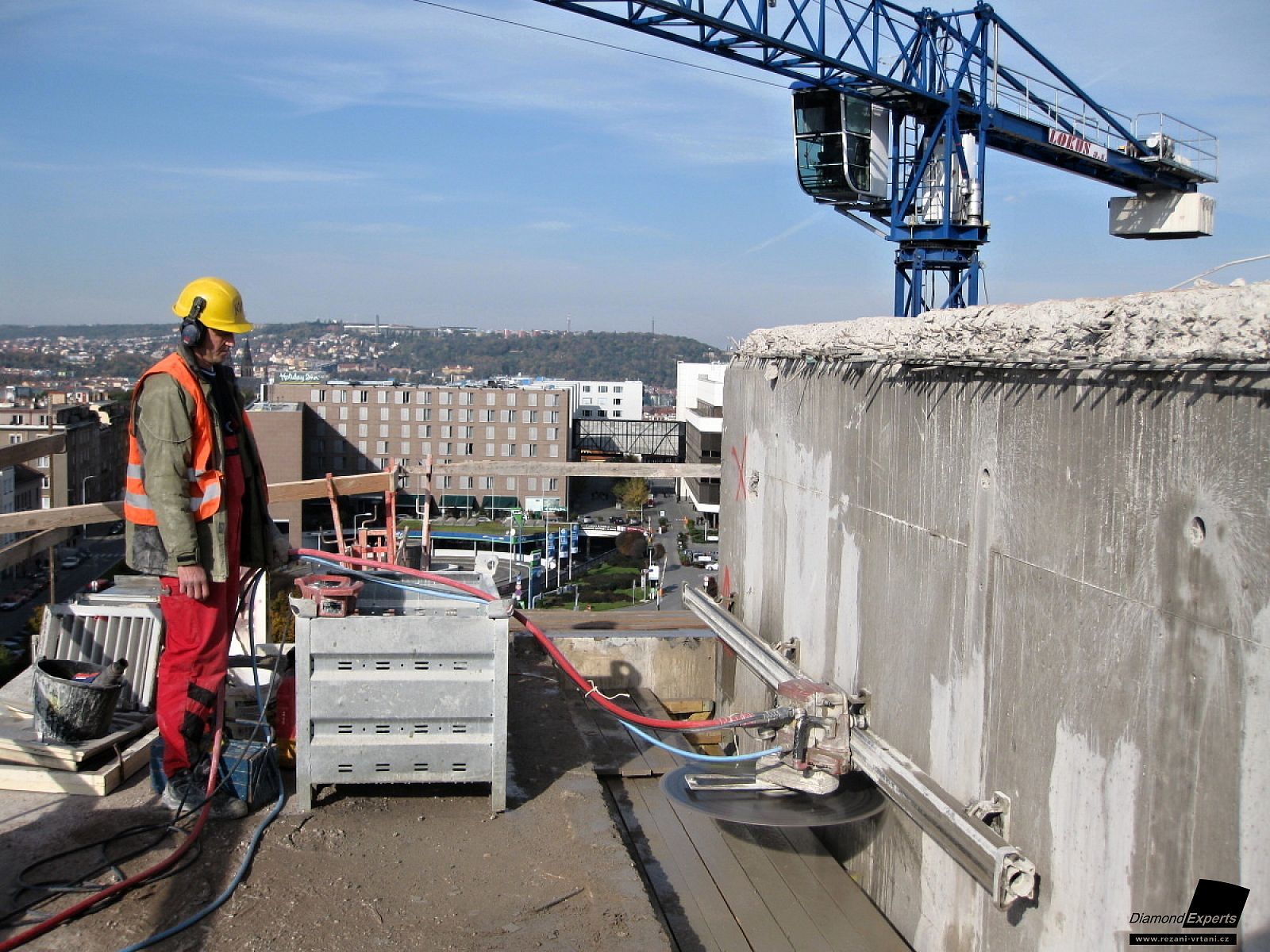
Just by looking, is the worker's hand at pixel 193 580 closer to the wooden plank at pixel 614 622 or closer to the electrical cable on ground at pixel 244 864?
the electrical cable on ground at pixel 244 864

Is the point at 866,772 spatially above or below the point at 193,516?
below

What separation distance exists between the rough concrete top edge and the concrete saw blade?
2.15 meters

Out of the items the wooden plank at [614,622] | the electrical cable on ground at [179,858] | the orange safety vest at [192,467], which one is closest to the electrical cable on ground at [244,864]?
the electrical cable on ground at [179,858]

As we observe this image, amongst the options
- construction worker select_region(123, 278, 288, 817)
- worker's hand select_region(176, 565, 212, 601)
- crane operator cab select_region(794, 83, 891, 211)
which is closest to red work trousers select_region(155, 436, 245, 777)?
construction worker select_region(123, 278, 288, 817)

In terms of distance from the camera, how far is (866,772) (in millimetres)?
5168

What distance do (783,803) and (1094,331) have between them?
2.82 meters

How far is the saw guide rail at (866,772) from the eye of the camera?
394 cm

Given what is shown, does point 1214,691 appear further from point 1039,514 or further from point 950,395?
point 950,395

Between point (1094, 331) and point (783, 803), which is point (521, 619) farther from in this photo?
point (1094, 331)

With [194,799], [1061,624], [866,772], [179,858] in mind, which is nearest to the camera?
[1061,624]

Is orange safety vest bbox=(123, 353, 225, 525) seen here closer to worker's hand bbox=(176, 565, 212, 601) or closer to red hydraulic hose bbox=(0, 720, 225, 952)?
worker's hand bbox=(176, 565, 212, 601)

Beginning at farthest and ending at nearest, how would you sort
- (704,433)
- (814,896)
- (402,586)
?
(704,433), (814,896), (402,586)

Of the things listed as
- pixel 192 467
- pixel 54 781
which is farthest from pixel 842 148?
pixel 54 781

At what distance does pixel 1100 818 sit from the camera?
3.49m
